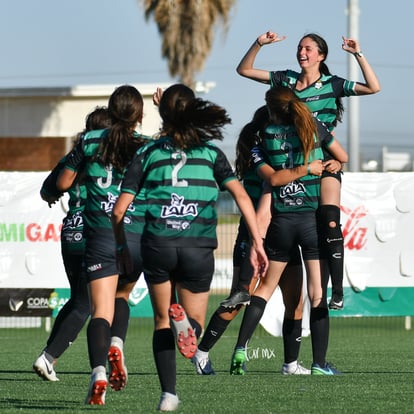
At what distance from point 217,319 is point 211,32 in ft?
87.0

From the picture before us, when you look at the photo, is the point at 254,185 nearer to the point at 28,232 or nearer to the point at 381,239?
the point at 381,239

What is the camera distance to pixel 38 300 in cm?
1594

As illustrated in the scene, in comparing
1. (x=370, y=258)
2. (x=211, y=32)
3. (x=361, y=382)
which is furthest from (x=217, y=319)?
(x=211, y=32)

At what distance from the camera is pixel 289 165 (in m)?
9.26

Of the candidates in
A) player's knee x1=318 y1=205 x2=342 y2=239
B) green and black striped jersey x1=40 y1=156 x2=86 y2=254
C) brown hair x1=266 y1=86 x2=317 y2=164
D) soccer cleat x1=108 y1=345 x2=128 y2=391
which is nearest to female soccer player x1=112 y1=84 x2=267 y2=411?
soccer cleat x1=108 y1=345 x2=128 y2=391

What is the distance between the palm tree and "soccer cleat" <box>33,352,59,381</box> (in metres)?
26.5

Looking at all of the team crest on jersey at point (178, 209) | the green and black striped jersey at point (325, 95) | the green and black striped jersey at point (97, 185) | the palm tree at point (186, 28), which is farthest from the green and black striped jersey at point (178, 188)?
the palm tree at point (186, 28)

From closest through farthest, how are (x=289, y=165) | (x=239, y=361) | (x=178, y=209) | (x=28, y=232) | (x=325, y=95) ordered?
(x=178, y=209) < (x=289, y=165) < (x=325, y=95) < (x=239, y=361) < (x=28, y=232)

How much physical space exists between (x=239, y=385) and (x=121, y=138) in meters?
2.09

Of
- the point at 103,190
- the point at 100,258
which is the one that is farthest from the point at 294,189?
the point at 100,258

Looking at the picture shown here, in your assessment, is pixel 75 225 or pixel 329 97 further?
pixel 329 97

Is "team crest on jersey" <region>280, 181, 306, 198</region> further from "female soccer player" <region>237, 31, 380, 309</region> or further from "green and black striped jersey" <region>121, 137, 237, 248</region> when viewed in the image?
"green and black striped jersey" <region>121, 137, 237, 248</region>

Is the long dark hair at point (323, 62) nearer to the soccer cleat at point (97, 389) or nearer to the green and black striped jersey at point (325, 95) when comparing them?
the green and black striped jersey at point (325, 95)

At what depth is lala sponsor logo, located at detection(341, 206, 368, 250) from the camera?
1577 cm
